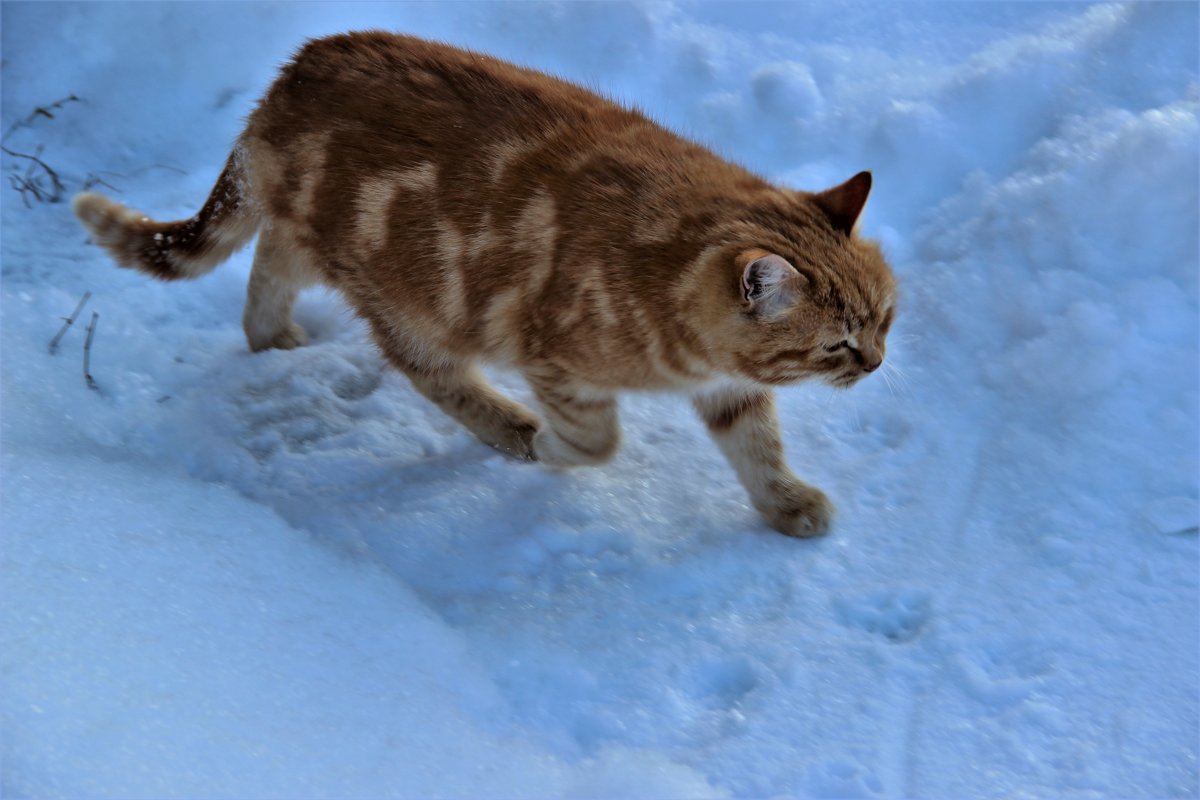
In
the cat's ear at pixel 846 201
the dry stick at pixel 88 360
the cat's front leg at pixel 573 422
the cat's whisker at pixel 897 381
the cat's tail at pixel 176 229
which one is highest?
the cat's ear at pixel 846 201

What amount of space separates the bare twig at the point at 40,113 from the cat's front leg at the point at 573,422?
2.26 m

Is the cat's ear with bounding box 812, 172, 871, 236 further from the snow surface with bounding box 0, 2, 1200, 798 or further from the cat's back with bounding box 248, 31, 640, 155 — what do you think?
the snow surface with bounding box 0, 2, 1200, 798

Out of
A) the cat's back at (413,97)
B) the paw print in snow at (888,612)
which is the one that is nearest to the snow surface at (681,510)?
the paw print in snow at (888,612)

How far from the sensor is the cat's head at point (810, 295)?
7.32 ft

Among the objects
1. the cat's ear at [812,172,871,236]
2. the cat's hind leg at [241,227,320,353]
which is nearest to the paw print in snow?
the cat's ear at [812,172,871,236]

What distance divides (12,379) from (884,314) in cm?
217

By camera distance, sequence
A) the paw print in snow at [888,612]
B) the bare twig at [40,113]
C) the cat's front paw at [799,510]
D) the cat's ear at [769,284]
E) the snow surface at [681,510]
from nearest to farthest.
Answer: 1. the snow surface at [681,510]
2. the cat's ear at [769,284]
3. the paw print in snow at [888,612]
4. the cat's front paw at [799,510]
5. the bare twig at [40,113]

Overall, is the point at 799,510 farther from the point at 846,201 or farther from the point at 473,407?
the point at 473,407

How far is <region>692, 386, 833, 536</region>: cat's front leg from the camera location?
8.24ft

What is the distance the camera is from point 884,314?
238cm

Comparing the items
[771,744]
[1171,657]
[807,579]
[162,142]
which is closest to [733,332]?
[807,579]

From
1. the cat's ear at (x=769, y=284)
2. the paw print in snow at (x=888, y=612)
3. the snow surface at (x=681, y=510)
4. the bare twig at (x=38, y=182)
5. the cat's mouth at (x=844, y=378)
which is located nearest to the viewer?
the snow surface at (x=681, y=510)

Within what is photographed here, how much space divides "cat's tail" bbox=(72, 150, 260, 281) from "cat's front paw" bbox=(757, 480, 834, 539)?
1.57 metres

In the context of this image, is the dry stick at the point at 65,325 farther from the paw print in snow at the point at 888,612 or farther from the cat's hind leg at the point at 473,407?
the paw print in snow at the point at 888,612
